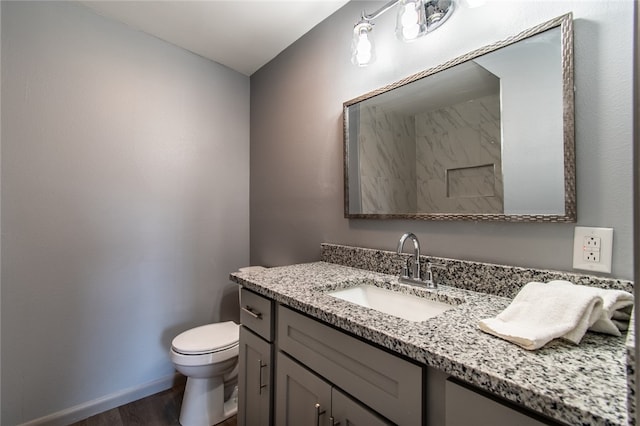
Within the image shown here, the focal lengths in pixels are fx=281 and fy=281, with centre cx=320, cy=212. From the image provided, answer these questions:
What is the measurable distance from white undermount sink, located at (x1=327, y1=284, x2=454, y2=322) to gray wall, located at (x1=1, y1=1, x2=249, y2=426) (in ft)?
4.50

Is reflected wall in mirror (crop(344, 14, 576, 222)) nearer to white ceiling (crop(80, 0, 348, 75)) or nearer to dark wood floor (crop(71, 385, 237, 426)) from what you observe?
A: white ceiling (crop(80, 0, 348, 75))

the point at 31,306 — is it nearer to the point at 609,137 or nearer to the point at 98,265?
the point at 98,265

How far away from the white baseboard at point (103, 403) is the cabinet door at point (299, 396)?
128 centimetres

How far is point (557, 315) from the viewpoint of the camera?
0.67 m

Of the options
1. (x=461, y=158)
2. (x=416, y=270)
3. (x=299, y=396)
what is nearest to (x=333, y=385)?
(x=299, y=396)

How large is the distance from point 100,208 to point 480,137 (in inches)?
82.1

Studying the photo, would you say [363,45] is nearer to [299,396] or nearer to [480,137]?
[480,137]

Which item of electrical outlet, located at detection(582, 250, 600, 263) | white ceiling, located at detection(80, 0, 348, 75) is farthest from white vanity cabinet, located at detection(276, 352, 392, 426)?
white ceiling, located at detection(80, 0, 348, 75)

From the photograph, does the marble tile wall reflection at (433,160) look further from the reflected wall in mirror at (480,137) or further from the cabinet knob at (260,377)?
the cabinet knob at (260,377)

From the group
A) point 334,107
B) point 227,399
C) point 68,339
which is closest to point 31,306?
point 68,339

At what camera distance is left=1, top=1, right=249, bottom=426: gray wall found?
149 centimetres

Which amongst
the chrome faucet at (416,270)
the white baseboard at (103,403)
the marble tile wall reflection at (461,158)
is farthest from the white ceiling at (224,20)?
the white baseboard at (103,403)

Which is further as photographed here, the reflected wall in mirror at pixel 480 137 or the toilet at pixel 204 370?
the toilet at pixel 204 370

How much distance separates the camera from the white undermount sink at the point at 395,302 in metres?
1.06
